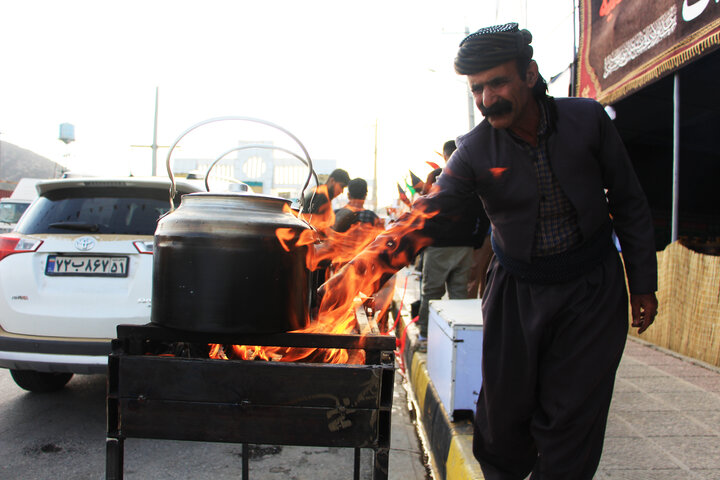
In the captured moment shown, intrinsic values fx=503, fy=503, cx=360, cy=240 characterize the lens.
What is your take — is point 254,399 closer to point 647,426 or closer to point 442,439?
point 442,439

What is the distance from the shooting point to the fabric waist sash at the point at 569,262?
1910mm

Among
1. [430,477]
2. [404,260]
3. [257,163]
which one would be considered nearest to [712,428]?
[430,477]

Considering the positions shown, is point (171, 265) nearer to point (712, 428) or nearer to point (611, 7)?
point (712, 428)

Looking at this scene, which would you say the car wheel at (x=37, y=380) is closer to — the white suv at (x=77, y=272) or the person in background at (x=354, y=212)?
the white suv at (x=77, y=272)

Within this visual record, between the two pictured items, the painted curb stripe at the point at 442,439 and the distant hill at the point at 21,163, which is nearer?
the painted curb stripe at the point at 442,439

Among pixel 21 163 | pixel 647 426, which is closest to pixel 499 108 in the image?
pixel 647 426

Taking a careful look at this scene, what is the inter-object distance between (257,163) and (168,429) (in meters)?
70.1

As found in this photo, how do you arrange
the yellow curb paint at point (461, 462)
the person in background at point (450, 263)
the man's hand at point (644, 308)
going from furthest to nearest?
1. the person in background at point (450, 263)
2. the yellow curb paint at point (461, 462)
3. the man's hand at point (644, 308)

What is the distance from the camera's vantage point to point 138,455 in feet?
11.1

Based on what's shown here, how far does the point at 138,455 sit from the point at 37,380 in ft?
5.55

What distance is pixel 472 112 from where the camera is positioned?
712 inches

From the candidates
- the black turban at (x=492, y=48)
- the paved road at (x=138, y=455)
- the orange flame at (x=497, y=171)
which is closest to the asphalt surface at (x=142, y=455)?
the paved road at (x=138, y=455)

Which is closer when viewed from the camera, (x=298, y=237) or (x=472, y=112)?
(x=298, y=237)

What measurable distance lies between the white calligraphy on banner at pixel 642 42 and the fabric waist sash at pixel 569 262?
4860 millimetres
